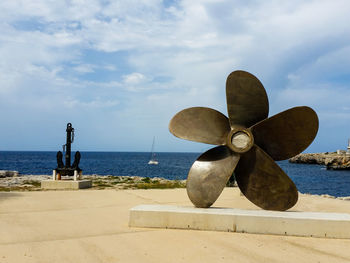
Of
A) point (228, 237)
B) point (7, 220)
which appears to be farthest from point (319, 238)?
point (7, 220)

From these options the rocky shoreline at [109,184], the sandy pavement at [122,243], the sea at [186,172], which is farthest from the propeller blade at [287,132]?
the sea at [186,172]

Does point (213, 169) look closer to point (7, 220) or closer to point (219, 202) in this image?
point (219, 202)

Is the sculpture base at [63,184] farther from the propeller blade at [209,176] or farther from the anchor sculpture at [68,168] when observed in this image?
the propeller blade at [209,176]

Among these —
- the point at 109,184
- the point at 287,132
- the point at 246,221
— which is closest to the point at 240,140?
the point at 287,132

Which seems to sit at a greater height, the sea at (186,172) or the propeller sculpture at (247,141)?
the propeller sculpture at (247,141)

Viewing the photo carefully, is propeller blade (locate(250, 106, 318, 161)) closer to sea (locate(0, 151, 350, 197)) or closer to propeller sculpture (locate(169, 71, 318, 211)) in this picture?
propeller sculpture (locate(169, 71, 318, 211))

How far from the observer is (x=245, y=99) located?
7512mm

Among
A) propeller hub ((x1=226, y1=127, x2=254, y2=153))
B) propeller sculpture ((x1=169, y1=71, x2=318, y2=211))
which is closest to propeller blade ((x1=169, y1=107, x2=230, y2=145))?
propeller sculpture ((x1=169, y1=71, x2=318, y2=211))

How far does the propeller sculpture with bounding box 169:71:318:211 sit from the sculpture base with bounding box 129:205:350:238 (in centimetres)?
51

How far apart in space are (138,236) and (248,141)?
3112 millimetres

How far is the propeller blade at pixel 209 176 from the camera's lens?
23.5ft

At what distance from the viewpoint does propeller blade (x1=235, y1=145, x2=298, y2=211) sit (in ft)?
23.3

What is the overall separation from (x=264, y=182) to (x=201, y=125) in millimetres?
1841

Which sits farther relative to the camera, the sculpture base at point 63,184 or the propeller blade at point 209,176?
the sculpture base at point 63,184
